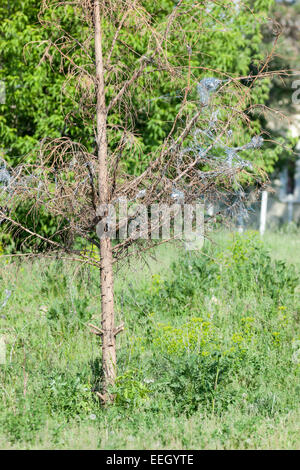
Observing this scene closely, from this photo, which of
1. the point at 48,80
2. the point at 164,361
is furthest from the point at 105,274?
the point at 48,80

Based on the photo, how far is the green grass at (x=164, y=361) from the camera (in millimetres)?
4262

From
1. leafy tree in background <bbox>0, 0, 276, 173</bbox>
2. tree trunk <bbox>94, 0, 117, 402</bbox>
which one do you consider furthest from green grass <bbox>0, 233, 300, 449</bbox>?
leafy tree in background <bbox>0, 0, 276, 173</bbox>

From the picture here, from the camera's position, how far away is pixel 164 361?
557 cm

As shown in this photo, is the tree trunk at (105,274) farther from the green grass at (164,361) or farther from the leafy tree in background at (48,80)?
the leafy tree in background at (48,80)

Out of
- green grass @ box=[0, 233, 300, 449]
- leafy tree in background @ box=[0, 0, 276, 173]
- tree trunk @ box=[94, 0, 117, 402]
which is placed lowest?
green grass @ box=[0, 233, 300, 449]

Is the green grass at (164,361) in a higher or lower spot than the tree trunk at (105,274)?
lower

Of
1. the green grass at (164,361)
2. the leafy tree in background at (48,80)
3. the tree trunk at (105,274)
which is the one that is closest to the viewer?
the green grass at (164,361)

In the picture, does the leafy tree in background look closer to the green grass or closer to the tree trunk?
the green grass

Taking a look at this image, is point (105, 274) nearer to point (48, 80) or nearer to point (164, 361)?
point (164, 361)

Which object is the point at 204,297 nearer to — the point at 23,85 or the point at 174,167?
the point at 174,167

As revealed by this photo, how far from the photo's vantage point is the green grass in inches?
168

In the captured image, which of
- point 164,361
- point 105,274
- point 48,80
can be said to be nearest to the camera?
point 105,274

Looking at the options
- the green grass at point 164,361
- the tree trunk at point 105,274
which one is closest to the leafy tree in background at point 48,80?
the green grass at point 164,361
